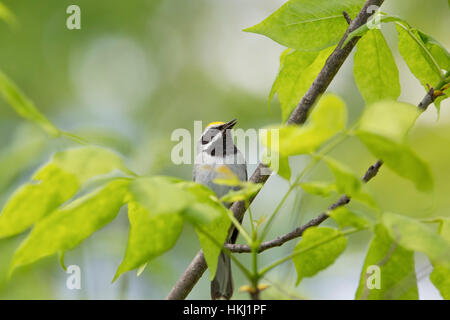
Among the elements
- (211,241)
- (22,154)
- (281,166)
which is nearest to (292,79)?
(281,166)

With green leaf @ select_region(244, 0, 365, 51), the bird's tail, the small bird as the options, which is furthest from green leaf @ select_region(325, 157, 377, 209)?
the small bird

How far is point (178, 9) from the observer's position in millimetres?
6715

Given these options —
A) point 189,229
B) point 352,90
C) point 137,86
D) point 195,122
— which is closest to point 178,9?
point 137,86

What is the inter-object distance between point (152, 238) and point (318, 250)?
1.26 ft

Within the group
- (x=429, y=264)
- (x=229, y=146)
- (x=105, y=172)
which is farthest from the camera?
(x=229, y=146)

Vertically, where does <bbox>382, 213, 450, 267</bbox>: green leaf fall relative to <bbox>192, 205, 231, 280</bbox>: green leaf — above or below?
above

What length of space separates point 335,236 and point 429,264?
0.67 feet

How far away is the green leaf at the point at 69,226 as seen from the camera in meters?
0.91

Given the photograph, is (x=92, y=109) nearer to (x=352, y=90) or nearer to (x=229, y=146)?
(x=229, y=146)

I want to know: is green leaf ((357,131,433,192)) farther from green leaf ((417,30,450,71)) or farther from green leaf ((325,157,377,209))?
green leaf ((417,30,450,71))

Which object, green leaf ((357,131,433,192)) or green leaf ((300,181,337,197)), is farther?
green leaf ((300,181,337,197))

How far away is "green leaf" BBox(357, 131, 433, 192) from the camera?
76cm

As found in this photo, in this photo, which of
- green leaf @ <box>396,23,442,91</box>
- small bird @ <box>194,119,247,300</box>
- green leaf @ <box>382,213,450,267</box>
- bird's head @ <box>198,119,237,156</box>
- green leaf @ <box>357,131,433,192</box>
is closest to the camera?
green leaf @ <box>357,131,433,192</box>

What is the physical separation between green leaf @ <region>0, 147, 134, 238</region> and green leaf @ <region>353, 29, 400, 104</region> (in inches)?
33.2
